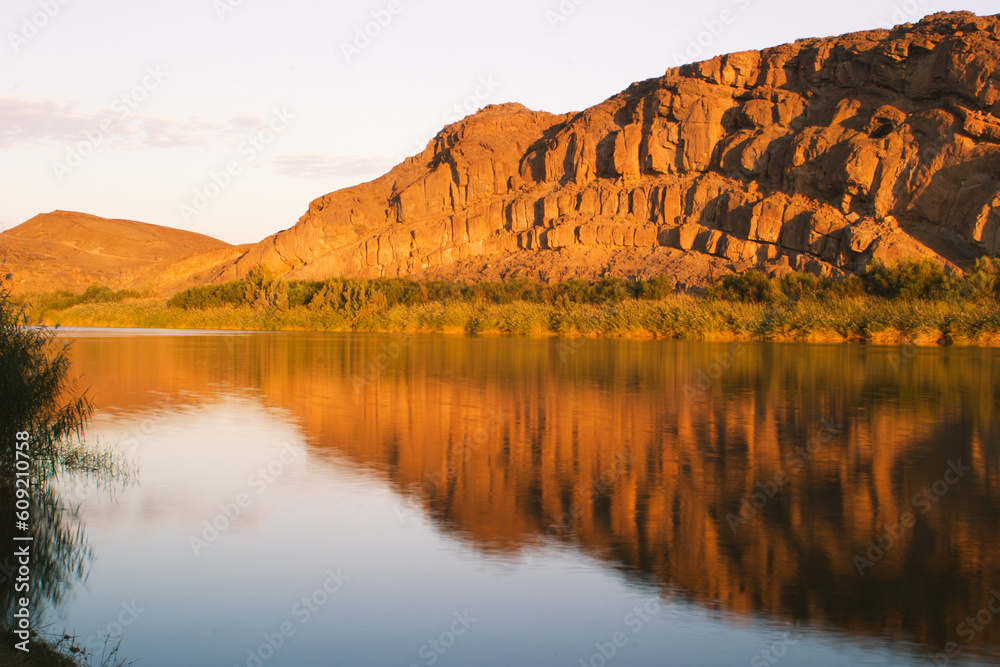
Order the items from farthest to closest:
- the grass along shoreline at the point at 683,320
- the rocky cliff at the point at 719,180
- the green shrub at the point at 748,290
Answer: the rocky cliff at the point at 719,180 < the green shrub at the point at 748,290 < the grass along shoreline at the point at 683,320

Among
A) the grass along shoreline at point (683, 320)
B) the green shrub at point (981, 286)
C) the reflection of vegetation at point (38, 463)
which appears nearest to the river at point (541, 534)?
the reflection of vegetation at point (38, 463)

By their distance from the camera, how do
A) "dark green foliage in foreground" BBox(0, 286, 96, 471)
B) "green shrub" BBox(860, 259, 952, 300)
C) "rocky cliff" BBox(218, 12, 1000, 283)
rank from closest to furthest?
1. "dark green foliage in foreground" BBox(0, 286, 96, 471)
2. "green shrub" BBox(860, 259, 952, 300)
3. "rocky cliff" BBox(218, 12, 1000, 283)

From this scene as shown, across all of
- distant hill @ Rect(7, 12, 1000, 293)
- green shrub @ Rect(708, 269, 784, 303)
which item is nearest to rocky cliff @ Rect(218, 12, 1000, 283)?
distant hill @ Rect(7, 12, 1000, 293)

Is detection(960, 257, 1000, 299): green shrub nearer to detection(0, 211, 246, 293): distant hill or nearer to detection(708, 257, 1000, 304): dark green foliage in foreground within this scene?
detection(708, 257, 1000, 304): dark green foliage in foreground

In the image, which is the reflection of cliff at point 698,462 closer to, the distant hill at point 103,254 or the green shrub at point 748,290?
the green shrub at point 748,290

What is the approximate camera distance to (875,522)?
20.4 feet

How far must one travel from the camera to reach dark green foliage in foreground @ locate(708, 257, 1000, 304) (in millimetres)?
35531

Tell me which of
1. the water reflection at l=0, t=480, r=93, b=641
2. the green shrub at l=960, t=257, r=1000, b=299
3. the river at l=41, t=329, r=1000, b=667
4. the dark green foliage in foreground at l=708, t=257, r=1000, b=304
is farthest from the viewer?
the dark green foliage in foreground at l=708, t=257, r=1000, b=304

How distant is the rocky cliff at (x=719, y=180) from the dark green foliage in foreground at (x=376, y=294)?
14.7 m

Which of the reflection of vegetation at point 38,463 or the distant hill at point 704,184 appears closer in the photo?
the reflection of vegetation at point 38,463

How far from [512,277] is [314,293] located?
82.8ft

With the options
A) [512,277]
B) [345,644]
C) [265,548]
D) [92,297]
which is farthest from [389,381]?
[512,277]

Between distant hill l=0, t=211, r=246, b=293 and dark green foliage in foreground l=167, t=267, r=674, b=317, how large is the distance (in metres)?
19.8

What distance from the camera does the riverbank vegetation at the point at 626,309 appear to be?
33.1 meters
